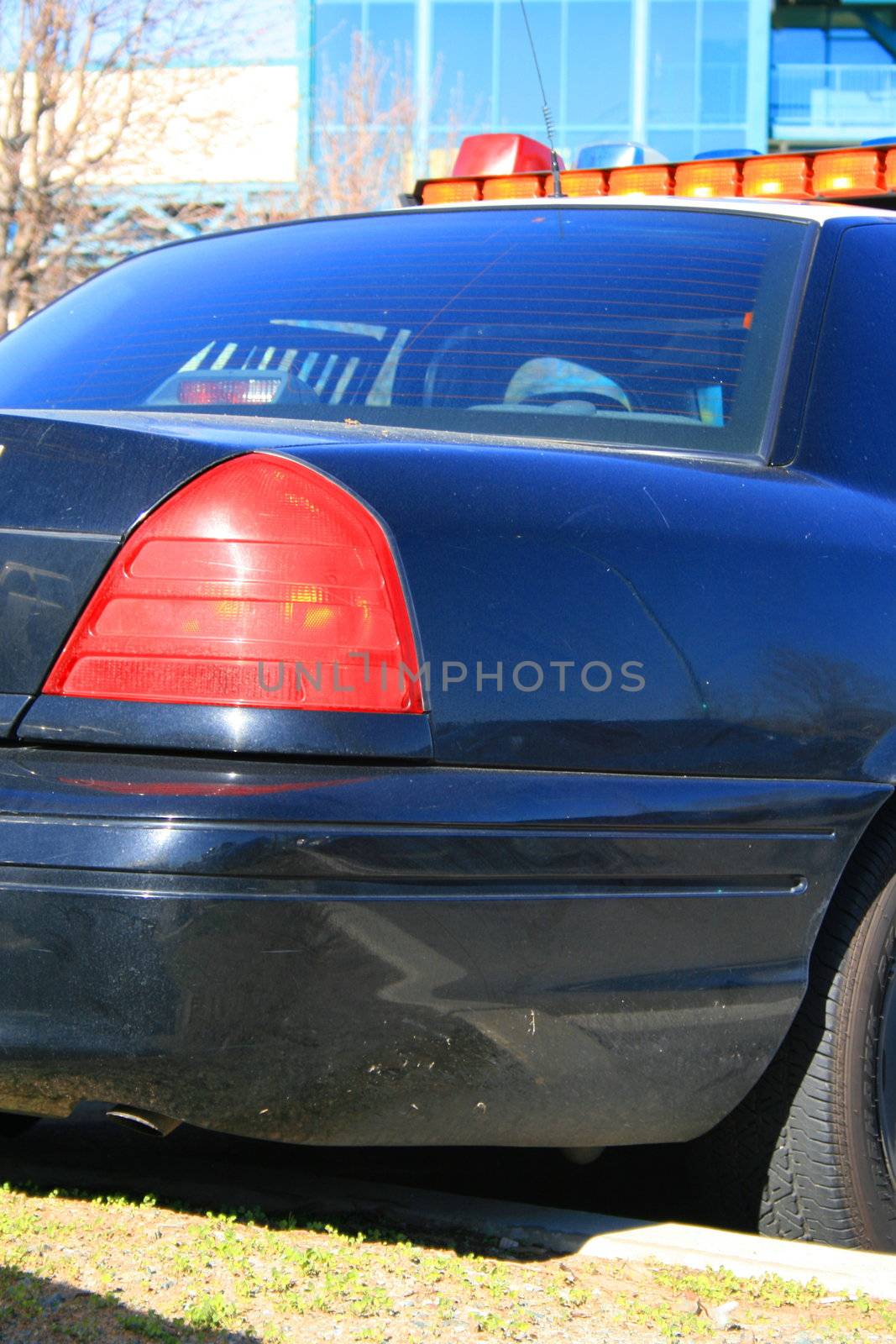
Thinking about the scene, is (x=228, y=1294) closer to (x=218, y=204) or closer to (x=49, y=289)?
(x=49, y=289)

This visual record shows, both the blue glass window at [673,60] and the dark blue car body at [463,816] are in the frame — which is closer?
the dark blue car body at [463,816]

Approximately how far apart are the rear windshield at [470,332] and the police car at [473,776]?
28 mm

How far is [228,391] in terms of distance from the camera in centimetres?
253

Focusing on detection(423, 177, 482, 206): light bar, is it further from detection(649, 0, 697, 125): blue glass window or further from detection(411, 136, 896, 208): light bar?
detection(649, 0, 697, 125): blue glass window

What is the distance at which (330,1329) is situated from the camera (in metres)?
1.90

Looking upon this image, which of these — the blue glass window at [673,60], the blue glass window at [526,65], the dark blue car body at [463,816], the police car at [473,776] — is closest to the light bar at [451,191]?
the police car at [473,776]

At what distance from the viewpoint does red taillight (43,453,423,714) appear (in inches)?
72.9

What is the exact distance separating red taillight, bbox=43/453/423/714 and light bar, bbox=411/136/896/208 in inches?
145

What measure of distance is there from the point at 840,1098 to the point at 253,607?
1.08m

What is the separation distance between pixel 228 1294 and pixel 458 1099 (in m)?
0.38

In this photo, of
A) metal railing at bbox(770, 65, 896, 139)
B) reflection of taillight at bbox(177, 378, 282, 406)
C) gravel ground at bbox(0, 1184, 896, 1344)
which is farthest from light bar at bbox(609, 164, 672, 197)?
metal railing at bbox(770, 65, 896, 139)

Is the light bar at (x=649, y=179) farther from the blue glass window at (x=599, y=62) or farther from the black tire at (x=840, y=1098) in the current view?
the blue glass window at (x=599, y=62)

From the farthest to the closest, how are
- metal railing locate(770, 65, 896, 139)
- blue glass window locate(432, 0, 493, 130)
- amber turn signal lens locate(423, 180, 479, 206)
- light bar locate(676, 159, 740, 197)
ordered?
metal railing locate(770, 65, 896, 139) < blue glass window locate(432, 0, 493, 130) < amber turn signal lens locate(423, 180, 479, 206) < light bar locate(676, 159, 740, 197)

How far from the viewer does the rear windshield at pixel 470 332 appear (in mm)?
2396
